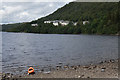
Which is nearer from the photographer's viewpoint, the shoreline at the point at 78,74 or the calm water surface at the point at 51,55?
the shoreline at the point at 78,74

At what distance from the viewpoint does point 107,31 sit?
4732 inches

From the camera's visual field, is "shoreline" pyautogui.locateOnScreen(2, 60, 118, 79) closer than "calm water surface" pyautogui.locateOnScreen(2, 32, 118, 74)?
Yes

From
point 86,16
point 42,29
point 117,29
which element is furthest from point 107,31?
point 42,29

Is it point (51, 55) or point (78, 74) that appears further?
point (51, 55)

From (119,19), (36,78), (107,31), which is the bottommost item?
(36,78)

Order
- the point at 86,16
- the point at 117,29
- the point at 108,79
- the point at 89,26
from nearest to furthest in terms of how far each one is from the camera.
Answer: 1. the point at 108,79
2. the point at 117,29
3. the point at 89,26
4. the point at 86,16

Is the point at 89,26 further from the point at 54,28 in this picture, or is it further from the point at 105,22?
the point at 54,28

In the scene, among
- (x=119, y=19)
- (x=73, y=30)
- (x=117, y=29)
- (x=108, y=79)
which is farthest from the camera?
(x=73, y=30)

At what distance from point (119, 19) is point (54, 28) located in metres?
81.4

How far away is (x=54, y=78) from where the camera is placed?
1227cm

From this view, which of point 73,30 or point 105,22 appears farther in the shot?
point 73,30

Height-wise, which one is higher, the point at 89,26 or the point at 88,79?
the point at 89,26

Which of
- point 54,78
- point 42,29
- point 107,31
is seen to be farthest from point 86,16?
point 54,78

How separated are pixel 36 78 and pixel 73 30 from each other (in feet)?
487
